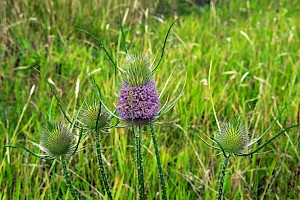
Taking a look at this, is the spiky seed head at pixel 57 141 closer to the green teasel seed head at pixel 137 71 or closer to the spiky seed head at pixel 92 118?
the spiky seed head at pixel 92 118

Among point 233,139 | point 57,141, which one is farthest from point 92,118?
point 233,139

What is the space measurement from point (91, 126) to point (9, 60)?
6.26 ft

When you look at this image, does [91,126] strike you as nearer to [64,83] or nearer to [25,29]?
[64,83]

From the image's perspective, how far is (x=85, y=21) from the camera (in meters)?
3.48

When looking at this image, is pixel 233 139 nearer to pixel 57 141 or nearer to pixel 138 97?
pixel 138 97

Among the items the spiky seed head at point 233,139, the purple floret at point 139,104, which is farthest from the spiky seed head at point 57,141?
the spiky seed head at point 233,139

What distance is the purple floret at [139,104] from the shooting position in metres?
1.03

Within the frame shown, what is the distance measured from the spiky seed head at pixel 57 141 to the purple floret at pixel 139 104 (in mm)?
148

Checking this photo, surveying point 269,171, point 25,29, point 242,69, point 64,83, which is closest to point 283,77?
point 242,69

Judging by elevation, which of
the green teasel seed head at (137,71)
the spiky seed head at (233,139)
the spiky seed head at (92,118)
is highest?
the green teasel seed head at (137,71)

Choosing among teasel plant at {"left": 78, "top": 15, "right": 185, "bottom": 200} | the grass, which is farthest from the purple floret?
the grass

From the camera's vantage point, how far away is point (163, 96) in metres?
2.31

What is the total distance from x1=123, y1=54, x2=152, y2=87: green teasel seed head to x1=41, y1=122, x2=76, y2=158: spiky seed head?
0.20 m

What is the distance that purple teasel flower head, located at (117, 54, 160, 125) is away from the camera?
3.39ft
